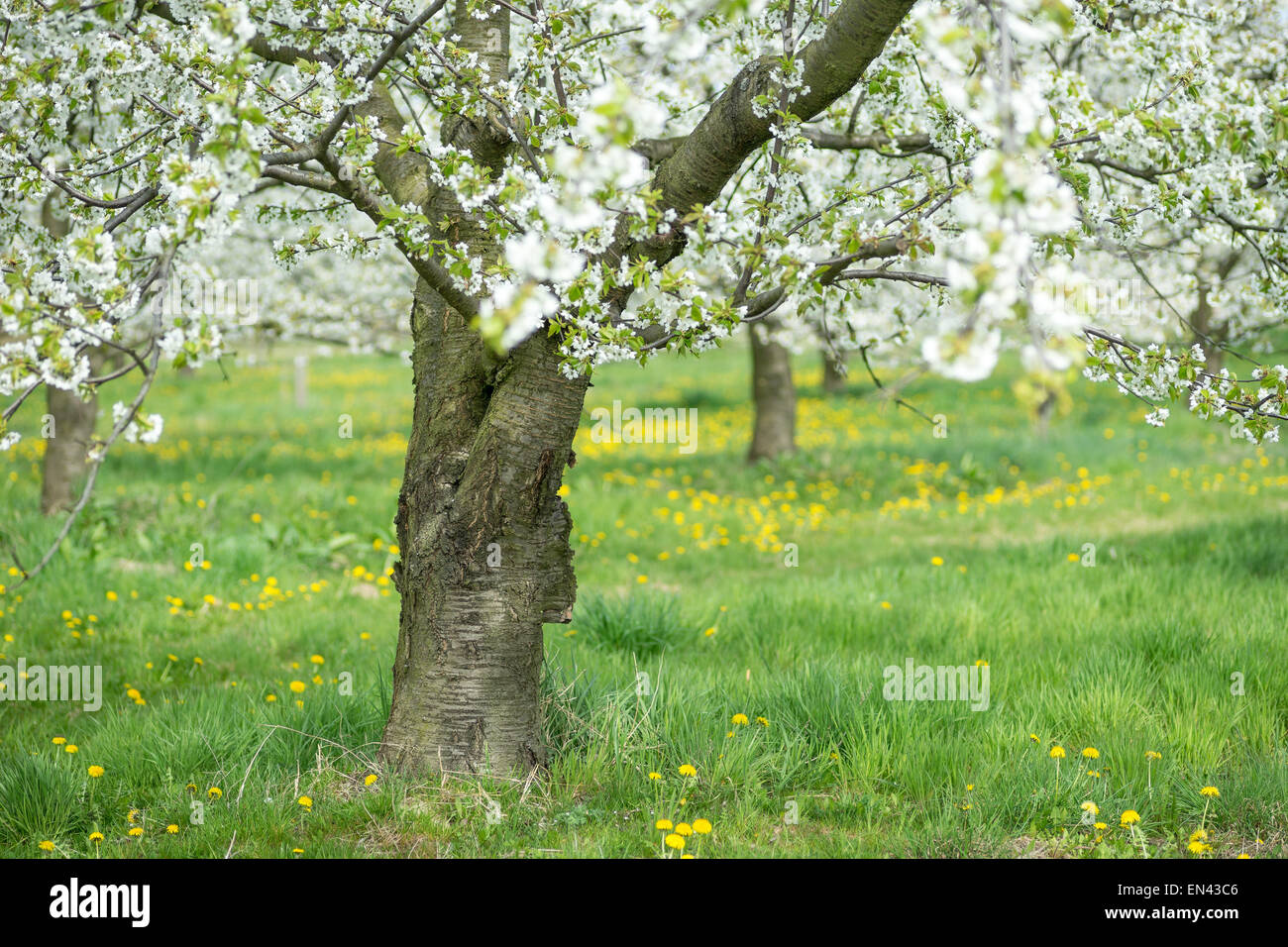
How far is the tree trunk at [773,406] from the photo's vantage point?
11.8 m

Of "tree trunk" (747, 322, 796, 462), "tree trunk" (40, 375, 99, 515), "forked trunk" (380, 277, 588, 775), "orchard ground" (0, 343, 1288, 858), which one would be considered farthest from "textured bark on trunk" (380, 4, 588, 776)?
"tree trunk" (747, 322, 796, 462)

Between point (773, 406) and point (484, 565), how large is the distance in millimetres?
8425

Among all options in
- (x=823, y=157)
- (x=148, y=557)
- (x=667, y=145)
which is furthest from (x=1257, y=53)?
(x=148, y=557)

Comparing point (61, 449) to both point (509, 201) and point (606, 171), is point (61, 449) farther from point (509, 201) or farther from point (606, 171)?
point (606, 171)

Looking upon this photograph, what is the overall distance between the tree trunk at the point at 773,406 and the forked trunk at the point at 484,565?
806cm

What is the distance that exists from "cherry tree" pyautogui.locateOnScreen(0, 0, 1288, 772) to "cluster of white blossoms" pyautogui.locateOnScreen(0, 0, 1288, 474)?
0.06ft

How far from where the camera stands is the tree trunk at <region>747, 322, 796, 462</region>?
38.8 feet

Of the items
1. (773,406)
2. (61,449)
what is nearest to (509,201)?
(61,449)

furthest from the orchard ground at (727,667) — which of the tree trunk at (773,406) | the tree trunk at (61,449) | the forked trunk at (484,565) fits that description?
the tree trunk at (773,406)

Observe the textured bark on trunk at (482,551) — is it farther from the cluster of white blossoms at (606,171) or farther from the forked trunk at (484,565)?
the cluster of white blossoms at (606,171)

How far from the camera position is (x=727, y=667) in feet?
17.0

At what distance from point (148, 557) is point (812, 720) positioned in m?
5.73

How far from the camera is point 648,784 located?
3850mm
